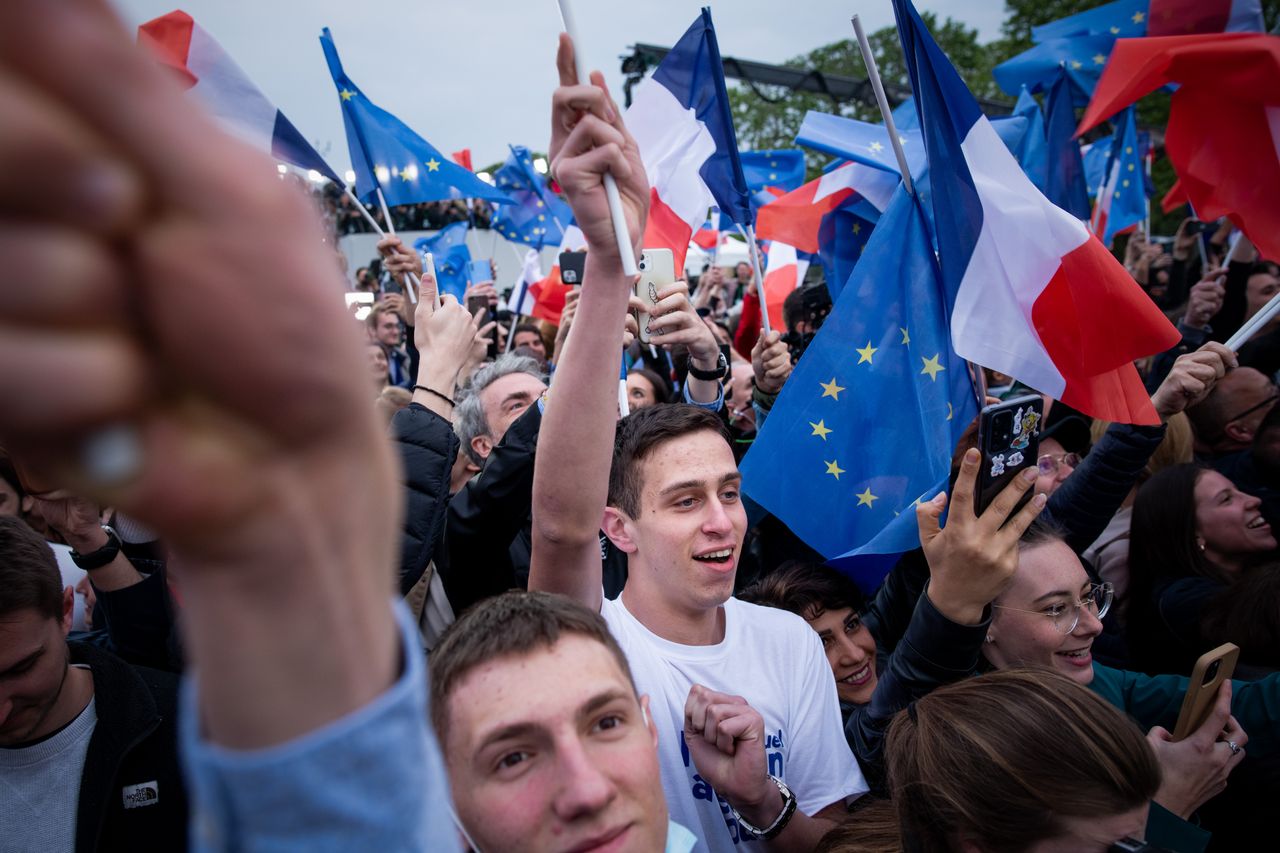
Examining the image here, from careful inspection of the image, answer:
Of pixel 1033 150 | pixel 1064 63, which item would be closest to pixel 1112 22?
pixel 1064 63

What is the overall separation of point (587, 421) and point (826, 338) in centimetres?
169

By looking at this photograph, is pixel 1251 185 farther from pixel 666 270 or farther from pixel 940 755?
pixel 940 755

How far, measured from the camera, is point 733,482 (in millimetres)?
2357

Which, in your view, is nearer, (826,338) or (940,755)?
(940,755)

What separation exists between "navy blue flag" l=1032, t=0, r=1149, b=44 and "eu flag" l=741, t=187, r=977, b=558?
13.7 feet

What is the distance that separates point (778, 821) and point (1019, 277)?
1959 millimetres

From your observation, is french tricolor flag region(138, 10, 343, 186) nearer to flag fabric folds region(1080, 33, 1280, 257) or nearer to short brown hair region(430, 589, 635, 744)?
short brown hair region(430, 589, 635, 744)

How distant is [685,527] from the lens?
2221 millimetres

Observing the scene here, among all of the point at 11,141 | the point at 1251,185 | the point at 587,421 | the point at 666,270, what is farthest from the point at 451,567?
the point at 1251,185

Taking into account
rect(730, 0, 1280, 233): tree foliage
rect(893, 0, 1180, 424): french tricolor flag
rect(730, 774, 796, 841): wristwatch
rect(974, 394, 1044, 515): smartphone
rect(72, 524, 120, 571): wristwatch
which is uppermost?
rect(730, 0, 1280, 233): tree foliage

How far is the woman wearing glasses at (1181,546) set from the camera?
310 cm

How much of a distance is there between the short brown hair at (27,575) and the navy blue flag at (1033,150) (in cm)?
543

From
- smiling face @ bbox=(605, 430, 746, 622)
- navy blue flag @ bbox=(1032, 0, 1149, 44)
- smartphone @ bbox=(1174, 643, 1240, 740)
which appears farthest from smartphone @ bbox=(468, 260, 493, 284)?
smartphone @ bbox=(1174, 643, 1240, 740)

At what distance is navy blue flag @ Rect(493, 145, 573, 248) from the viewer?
9.06 m
